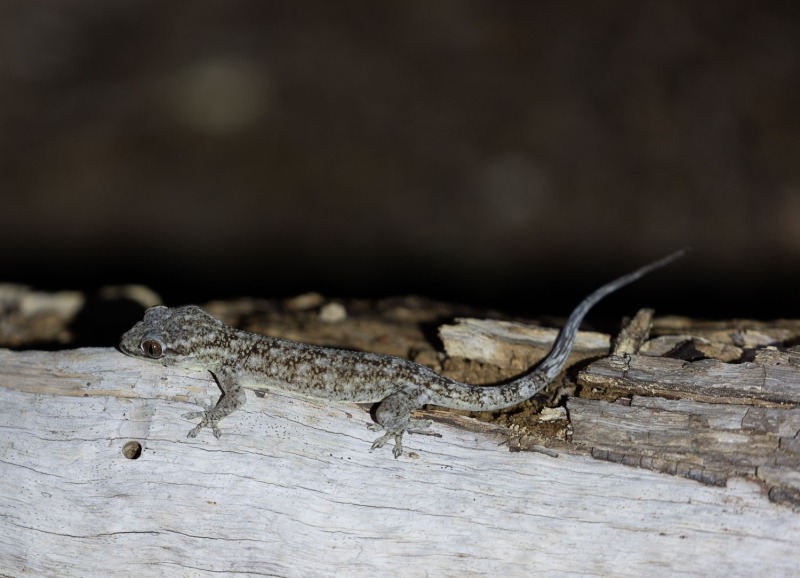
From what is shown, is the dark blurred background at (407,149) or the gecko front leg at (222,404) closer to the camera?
the gecko front leg at (222,404)

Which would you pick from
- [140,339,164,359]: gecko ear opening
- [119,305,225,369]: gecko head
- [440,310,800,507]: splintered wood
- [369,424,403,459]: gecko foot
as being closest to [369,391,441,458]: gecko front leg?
[369,424,403,459]: gecko foot

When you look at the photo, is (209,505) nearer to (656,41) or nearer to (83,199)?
(83,199)

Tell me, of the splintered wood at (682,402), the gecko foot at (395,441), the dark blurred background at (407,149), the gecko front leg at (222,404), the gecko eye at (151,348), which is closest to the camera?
the splintered wood at (682,402)

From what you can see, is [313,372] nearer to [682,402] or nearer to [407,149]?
[682,402]

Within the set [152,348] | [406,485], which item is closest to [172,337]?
[152,348]

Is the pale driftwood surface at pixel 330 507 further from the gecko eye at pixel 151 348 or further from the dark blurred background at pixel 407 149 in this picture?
the dark blurred background at pixel 407 149

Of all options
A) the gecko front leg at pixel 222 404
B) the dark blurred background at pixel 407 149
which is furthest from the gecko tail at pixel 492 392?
the dark blurred background at pixel 407 149
